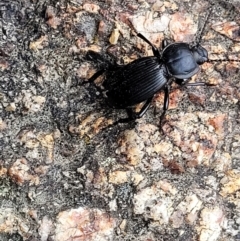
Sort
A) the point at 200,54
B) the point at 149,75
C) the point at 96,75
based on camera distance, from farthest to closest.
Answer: the point at 149,75 < the point at 200,54 < the point at 96,75

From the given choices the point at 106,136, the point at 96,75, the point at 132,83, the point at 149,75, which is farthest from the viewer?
the point at 149,75

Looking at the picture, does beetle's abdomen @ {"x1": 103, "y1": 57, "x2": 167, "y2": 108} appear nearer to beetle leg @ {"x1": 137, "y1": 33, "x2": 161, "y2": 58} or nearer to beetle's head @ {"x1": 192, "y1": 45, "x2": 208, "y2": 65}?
beetle leg @ {"x1": 137, "y1": 33, "x2": 161, "y2": 58}

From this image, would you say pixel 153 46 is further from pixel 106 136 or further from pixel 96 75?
pixel 106 136

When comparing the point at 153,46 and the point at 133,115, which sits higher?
the point at 153,46

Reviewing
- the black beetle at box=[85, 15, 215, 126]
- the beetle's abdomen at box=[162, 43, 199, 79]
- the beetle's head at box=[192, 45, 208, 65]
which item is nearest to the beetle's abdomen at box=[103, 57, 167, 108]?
the black beetle at box=[85, 15, 215, 126]

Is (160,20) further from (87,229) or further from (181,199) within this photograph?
(87,229)

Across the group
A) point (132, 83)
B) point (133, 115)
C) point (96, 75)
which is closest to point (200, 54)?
point (132, 83)

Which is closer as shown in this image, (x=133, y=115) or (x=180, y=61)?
(x=133, y=115)
